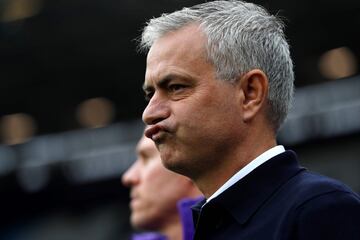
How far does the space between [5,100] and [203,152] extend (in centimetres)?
1426

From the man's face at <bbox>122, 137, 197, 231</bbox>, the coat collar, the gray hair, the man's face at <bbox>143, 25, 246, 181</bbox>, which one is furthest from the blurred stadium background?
the coat collar

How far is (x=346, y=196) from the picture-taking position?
1.95 meters

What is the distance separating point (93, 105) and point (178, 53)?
1448cm

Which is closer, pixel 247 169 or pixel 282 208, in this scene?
pixel 282 208

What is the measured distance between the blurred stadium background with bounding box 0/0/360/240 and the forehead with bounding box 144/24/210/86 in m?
A: 8.95

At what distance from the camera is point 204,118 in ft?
7.19

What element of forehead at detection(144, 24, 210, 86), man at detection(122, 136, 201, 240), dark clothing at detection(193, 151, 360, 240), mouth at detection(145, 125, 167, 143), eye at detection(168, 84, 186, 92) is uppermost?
forehead at detection(144, 24, 210, 86)

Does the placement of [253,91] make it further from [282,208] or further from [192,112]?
[282,208]

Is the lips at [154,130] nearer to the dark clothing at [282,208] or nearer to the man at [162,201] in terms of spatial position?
the dark clothing at [282,208]

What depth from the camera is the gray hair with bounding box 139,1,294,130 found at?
2232 millimetres

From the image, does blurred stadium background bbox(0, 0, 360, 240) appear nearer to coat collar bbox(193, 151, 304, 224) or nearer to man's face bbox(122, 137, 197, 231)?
man's face bbox(122, 137, 197, 231)

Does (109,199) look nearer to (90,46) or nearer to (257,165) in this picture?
(90,46)

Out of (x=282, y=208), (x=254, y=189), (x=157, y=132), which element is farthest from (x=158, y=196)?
(x=282, y=208)

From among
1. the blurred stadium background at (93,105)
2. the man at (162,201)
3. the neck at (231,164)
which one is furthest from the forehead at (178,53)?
the blurred stadium background at (93,105)
